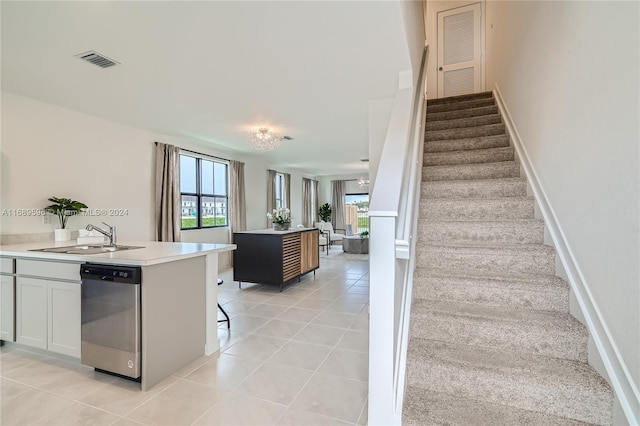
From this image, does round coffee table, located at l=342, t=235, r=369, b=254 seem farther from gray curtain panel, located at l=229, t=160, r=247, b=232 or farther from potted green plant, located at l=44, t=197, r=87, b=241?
potted green plant, located at l=44, t=197, r=87, b=241

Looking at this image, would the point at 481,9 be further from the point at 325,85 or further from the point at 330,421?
→ the point at 330,421

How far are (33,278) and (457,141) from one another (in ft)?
14.2

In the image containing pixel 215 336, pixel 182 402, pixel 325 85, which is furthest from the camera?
pixel 325 85

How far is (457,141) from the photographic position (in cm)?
338

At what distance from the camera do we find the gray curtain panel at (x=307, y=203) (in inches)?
408

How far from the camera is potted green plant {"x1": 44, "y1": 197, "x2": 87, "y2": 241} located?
3348 millimetres

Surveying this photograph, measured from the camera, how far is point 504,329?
5.63ft

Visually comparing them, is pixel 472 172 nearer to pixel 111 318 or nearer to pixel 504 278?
pixel 504 278

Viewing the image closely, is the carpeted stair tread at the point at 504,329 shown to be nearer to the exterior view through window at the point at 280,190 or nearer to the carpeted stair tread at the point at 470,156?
the carpeted stair tread at the point at 470,156

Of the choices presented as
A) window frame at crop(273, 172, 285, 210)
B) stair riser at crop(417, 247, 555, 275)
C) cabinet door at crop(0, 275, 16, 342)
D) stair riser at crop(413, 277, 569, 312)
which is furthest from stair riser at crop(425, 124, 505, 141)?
window frame at crop(273, 172, 285, 210)

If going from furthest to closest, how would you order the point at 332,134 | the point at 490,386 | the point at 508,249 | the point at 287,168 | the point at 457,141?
the point at 287,168
the point at 332,134
the point at 457,141
the point at 508,249
the point at 490,386

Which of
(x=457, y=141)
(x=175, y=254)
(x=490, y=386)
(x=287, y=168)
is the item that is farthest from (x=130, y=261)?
(x=287, y=168)

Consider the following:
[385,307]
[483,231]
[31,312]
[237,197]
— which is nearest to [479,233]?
[483,231]

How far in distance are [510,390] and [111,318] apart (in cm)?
260
